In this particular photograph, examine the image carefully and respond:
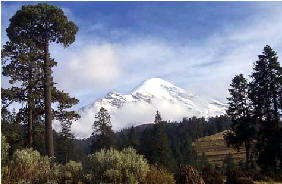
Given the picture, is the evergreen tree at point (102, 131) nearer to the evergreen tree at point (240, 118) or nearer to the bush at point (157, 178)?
the evergreen tree at point (240, 118)

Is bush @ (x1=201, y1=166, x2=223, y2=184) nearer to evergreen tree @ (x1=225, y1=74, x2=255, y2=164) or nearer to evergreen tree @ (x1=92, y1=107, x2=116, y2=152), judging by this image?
evergreen tree @ (x1=225, y1=74, x2=255, y2=164)

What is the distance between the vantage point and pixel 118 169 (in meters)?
13.4

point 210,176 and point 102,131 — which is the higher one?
point 102,131

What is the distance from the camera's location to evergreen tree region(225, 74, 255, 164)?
1770 inches

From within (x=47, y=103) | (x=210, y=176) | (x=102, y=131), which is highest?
(x=47, y=103)

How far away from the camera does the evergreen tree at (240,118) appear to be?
44966 mm

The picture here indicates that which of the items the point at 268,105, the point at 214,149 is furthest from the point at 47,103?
the point at 214,149

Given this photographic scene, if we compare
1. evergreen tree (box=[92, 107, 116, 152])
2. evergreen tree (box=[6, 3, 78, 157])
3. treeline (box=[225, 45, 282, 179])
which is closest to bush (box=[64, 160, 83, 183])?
evergreen tree (box=[6, 3, 78, 157])

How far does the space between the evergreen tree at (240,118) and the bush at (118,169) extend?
107ft

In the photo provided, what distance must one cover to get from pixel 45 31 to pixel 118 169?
1534 cm

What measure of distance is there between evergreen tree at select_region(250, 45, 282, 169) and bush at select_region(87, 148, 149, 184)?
26.2 metres

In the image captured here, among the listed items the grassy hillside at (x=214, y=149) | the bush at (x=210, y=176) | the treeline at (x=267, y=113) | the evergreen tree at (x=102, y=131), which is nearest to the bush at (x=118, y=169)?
the bush at (x=210, y=176)

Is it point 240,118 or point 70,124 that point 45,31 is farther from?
point 240,118

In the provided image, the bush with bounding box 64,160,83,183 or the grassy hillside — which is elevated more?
the bush with bounding box 64,160,83,183
